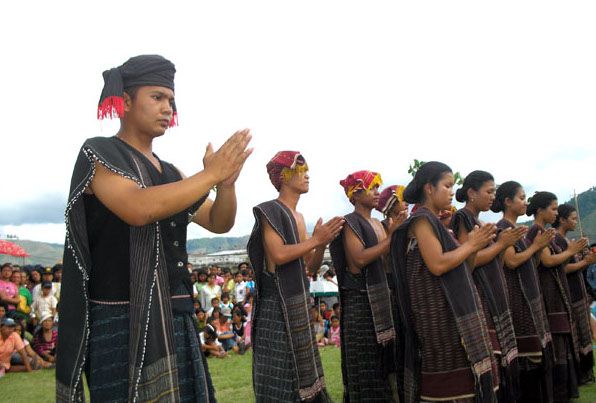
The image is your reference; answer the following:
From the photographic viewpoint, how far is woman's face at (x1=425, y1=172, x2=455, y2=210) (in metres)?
4.09

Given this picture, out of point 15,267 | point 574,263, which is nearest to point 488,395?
point 574,263

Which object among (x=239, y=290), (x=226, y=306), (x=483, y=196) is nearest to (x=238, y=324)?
(x=226, y=306)

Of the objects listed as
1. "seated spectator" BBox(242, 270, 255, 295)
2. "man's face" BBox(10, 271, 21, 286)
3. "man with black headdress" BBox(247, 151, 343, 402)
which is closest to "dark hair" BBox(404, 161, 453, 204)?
"man with black headdress" BBox(247, 151, 343, 402)

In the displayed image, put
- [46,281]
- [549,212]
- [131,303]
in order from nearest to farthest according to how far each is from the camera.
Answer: [131,303]
[549,212]
[46,281]

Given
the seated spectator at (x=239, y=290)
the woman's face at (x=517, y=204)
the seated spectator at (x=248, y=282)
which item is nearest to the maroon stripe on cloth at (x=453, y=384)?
the woman's face at (x=517, y=204)

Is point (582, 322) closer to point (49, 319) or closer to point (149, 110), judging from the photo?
point (149, 110)

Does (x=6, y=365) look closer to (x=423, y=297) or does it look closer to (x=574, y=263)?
(x=423, y=297)

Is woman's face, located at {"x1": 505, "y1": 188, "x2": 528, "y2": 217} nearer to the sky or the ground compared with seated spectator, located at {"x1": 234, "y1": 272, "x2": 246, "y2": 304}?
nearer to the sky

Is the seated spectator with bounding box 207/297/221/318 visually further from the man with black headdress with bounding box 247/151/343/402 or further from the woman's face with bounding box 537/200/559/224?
the man with black headdress with bounding box 247/151/343/402

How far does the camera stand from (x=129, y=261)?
2.15 meters

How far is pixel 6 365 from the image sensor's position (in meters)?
9.05

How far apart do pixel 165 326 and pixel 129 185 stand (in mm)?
554

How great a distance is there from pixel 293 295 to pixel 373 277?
46.5 inches

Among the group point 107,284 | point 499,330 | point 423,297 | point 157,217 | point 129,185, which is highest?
point 129,185
